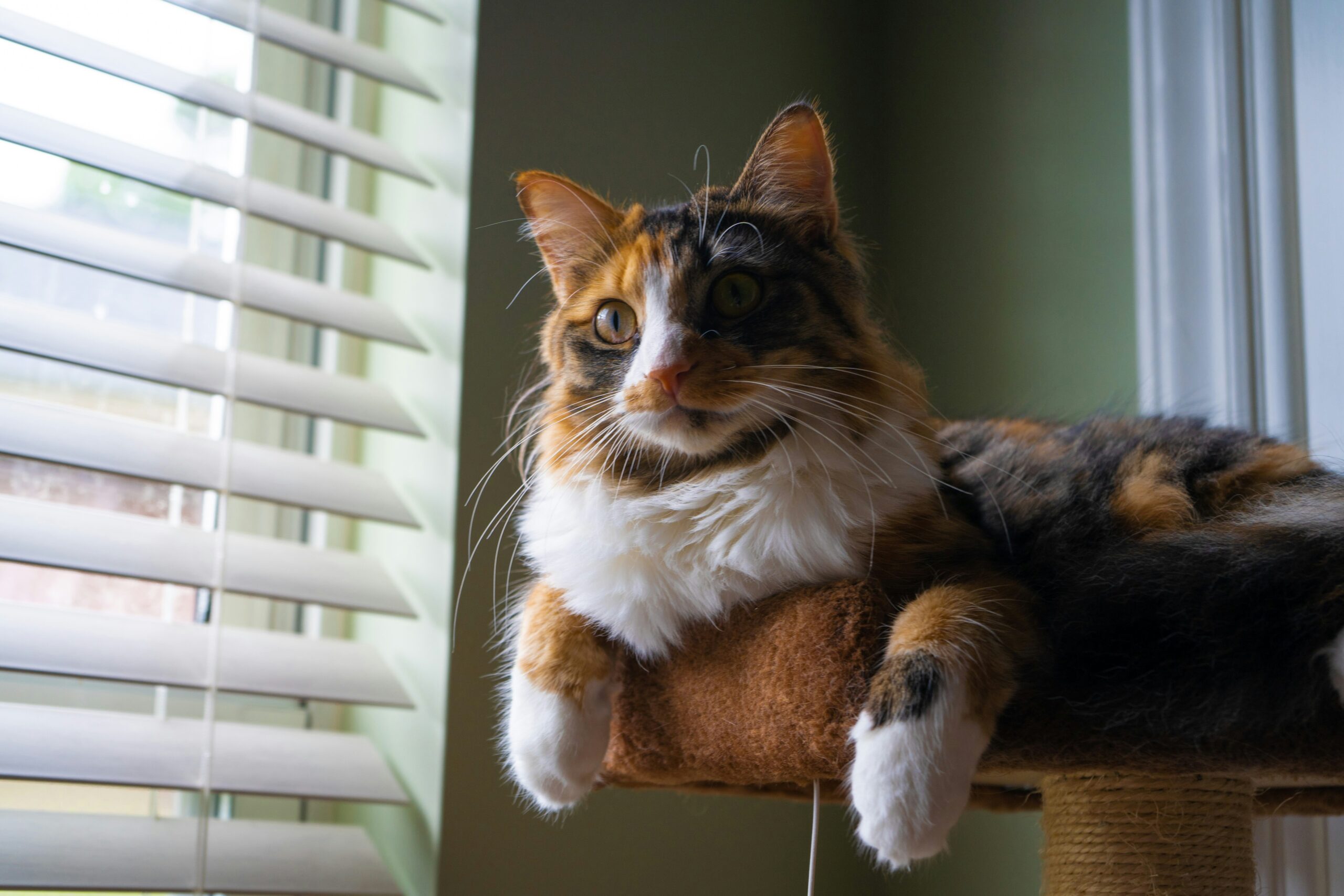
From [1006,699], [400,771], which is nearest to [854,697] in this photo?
[1006,699]

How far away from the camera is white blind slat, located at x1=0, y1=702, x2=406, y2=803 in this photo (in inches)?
45.8

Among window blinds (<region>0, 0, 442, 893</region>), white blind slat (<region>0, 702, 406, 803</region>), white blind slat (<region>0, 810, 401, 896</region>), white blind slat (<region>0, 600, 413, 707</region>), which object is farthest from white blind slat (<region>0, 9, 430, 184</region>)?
white blind slat (<region>0, 810, 401, 896</region>)

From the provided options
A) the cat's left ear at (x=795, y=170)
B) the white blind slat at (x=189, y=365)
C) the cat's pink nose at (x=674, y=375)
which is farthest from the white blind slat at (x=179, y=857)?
the cat's left ear at (x=795, y=170)

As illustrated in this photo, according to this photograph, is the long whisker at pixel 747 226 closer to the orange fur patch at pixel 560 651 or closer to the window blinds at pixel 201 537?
the orange fur patch at pixel 560 651

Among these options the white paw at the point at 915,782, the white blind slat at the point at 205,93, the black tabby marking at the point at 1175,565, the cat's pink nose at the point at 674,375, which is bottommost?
the white paw at the point at 915,782

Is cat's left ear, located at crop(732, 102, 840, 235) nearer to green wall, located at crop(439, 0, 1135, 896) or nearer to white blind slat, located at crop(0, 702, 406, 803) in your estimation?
green wall, located at crop(439, 0, 1135, 896)

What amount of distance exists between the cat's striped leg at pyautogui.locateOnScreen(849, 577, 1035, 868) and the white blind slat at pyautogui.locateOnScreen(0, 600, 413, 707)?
33.5 inches

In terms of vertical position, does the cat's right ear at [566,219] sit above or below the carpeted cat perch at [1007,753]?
above

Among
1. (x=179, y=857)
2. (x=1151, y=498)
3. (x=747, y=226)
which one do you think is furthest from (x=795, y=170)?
(x=179, y=857)

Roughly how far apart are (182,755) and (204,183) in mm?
715

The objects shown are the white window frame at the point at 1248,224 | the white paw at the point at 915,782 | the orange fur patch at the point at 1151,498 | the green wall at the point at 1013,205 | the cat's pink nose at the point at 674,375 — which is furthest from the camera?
the green wall at the point at 1013,205

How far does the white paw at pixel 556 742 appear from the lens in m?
0.89

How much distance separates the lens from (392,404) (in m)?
1.51

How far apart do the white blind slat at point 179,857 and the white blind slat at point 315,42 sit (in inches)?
39.9
